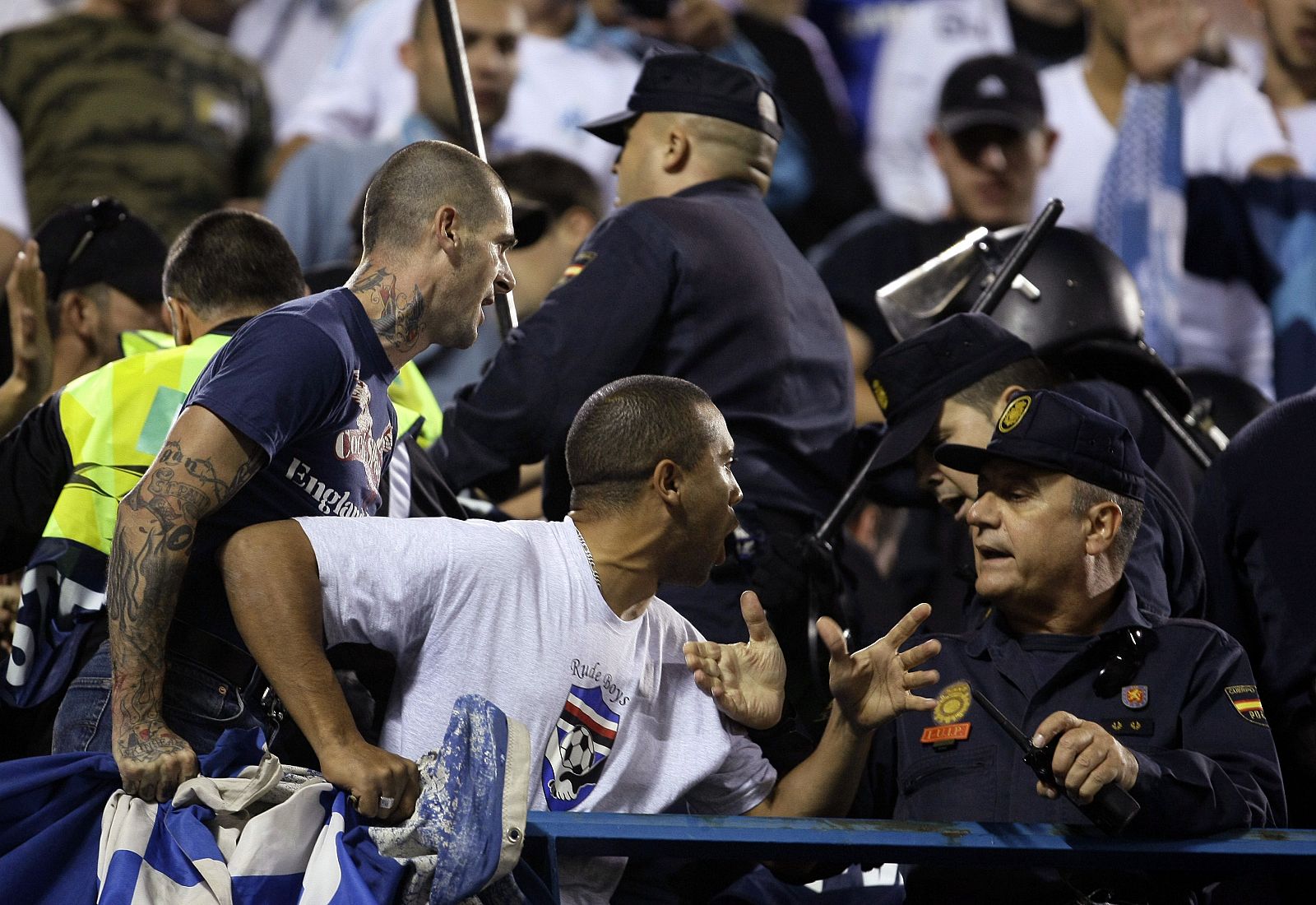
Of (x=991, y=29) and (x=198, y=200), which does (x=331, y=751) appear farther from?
(x=991, y=29)

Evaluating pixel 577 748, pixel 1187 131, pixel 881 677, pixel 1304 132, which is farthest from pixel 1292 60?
pixel 577 748

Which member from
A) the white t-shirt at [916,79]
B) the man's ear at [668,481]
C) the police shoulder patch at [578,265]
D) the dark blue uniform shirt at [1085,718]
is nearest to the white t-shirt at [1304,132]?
the white t-shirt at [916,79]

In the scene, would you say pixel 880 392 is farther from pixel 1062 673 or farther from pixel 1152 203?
pixel 1152 203

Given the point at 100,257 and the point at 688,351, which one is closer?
the point at 688,351

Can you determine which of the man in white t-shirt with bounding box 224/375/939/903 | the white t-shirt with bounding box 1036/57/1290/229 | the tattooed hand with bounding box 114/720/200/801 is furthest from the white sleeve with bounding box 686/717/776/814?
the white t-shirt with bounding box 1036/57/1290/229

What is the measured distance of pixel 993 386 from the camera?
4.32m

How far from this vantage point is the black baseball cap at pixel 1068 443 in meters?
3.60

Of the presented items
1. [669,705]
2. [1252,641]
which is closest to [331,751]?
[669,705]

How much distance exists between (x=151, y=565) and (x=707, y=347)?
73.7 inches

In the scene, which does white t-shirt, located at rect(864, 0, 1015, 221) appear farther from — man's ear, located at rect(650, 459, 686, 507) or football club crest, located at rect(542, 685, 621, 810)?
football club crest, located at rect(542, 685, 621, 810)

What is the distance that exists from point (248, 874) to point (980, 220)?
18.2 feet

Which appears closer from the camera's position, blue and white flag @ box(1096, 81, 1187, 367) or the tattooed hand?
the tattooed hand

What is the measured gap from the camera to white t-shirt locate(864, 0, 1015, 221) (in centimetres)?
935

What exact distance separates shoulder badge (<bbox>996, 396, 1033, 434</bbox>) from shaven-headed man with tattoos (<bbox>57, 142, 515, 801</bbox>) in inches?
41.4
